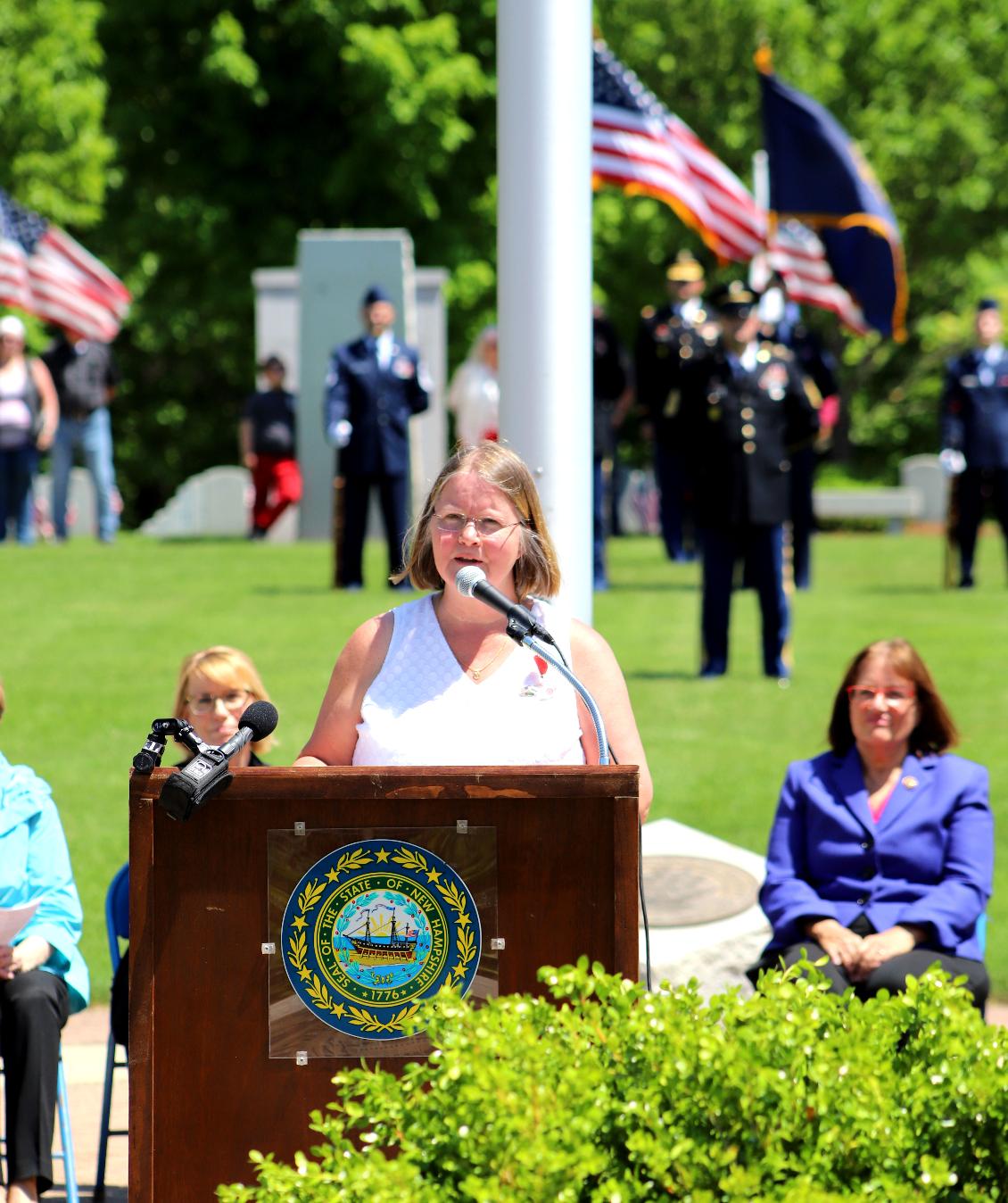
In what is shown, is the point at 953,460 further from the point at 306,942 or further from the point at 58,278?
the point at 306,942

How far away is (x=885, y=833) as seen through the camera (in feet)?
18.6

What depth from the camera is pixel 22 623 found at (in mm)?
13195

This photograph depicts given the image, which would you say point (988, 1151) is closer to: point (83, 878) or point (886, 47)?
point (83, 878)

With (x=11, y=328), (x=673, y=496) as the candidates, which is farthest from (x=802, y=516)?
(x=11, y=328)

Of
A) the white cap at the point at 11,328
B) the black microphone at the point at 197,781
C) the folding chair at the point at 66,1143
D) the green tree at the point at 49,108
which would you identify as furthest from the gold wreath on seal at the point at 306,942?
the green tree at the point at 49,108

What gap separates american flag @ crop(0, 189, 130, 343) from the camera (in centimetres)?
2091

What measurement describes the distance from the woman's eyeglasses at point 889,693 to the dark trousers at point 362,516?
28.5 feet

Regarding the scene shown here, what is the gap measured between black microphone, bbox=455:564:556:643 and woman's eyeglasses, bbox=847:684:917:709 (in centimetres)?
199

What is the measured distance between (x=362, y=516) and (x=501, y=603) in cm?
1139

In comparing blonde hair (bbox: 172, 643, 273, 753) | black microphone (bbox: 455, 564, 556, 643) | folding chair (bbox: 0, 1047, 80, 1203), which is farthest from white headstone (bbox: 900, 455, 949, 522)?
black microphone (bbox: 455, 564, 556, 643)

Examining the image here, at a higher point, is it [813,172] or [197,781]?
[813,172]

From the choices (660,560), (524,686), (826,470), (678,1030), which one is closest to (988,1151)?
(678,1030)

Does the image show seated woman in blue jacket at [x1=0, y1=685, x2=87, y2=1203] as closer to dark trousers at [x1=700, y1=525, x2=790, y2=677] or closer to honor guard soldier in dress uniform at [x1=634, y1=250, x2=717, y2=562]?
dark trousers at [x1=700, y1=525, x2=790, y2=677]

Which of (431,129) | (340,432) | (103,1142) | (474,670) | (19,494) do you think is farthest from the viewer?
(431,129)
